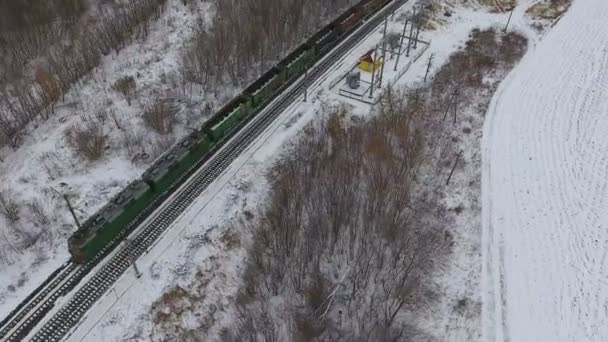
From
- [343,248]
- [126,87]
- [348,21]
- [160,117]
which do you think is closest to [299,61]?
[348,21]

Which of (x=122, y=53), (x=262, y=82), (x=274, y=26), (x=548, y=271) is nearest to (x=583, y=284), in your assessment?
(x=548, y=271)

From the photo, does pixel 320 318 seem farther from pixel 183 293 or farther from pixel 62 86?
pixel 62 86

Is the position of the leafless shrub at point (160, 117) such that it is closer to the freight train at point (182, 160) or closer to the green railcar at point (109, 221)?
the freight train at point (182, 160)

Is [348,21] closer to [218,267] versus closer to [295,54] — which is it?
[295,54]

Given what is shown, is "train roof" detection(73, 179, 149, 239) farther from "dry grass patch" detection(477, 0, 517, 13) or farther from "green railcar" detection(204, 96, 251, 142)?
"dry grass patch" detection(477, 0, 517, 13)

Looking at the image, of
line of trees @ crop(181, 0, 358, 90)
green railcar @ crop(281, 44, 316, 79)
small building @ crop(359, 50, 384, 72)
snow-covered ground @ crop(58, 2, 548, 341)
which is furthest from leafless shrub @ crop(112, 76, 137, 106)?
small building @ crop(359, 50, 384, 72)

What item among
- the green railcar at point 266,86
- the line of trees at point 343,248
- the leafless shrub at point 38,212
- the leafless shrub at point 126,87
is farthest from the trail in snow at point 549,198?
the leafless shrub at point 126,87

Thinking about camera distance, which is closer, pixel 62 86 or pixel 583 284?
pixel 583 284
